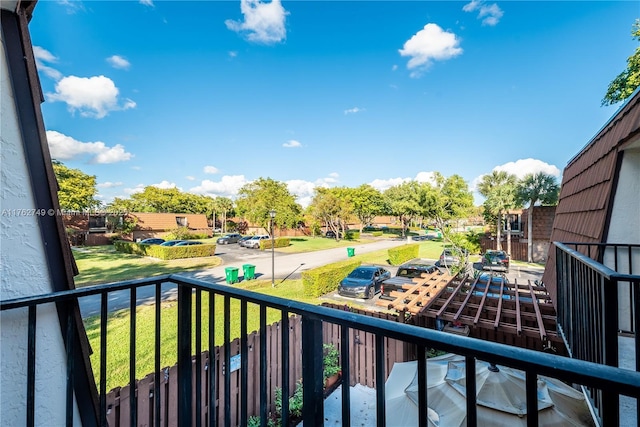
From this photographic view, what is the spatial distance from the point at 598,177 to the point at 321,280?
7.46m

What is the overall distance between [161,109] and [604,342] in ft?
73.1

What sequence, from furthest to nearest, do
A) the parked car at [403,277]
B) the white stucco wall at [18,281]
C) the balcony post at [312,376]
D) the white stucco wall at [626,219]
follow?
the parked car at [403,277]
the white stucco wall at [626,219]
the white stucco wall at [18,281]
the balcony post at [312,376]

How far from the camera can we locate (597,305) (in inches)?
61.2

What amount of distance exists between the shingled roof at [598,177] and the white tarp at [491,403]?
6.01 ft

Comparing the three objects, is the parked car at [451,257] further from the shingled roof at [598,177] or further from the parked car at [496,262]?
the shingled roof at [598,177]

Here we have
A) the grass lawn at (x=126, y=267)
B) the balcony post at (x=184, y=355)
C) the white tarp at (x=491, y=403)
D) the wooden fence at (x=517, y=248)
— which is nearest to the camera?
the balcony post at (x=184, y=355)

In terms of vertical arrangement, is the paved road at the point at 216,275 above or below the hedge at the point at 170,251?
below

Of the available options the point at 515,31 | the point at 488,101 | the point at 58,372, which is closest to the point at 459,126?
the point at 488,101

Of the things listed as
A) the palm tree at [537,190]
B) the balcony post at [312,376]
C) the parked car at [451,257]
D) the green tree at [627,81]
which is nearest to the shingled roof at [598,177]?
the balcony post at [312,376]

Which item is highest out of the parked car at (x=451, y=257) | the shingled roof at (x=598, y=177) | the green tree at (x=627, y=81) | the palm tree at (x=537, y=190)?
the green tree at (x=627, y=81)

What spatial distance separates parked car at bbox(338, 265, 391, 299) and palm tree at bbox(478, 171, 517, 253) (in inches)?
433

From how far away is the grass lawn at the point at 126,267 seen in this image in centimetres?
1088

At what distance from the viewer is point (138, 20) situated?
9.43m

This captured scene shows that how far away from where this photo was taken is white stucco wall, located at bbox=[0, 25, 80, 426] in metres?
1.18
